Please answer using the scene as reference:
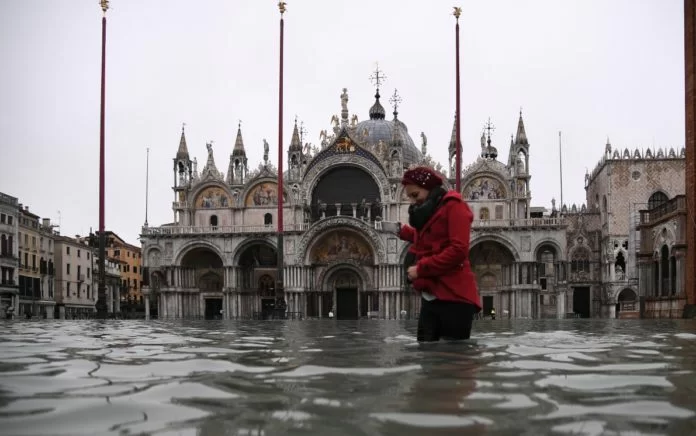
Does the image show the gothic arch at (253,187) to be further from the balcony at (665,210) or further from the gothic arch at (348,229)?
the balcony at (665,210)

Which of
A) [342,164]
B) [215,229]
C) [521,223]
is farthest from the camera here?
[215,229]

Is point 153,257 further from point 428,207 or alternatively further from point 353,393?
point 353,393

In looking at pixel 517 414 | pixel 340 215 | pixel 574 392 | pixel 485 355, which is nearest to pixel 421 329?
pixel 485 355

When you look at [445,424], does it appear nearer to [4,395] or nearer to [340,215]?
[4,395]

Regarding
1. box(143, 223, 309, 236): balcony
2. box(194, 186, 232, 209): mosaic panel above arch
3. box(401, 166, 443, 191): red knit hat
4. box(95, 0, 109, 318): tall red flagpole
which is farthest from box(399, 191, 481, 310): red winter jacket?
box(194, 186, 232, 209): mosaic panel above arch

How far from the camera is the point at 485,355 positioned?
6383 millimetres

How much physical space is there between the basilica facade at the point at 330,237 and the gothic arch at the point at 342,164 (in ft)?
0.21

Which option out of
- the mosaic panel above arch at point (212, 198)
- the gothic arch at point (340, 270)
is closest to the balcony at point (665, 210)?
the gothic arch at point (340, 270)

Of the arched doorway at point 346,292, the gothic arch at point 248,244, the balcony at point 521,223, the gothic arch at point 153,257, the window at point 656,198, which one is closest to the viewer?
the balcony at point 521,223

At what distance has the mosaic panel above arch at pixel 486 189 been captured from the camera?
48438mm

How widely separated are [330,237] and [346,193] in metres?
3.09

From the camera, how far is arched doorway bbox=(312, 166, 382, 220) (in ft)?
160

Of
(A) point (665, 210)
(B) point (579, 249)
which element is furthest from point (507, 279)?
(A) point (665, 210)

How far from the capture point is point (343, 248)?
158 ft
